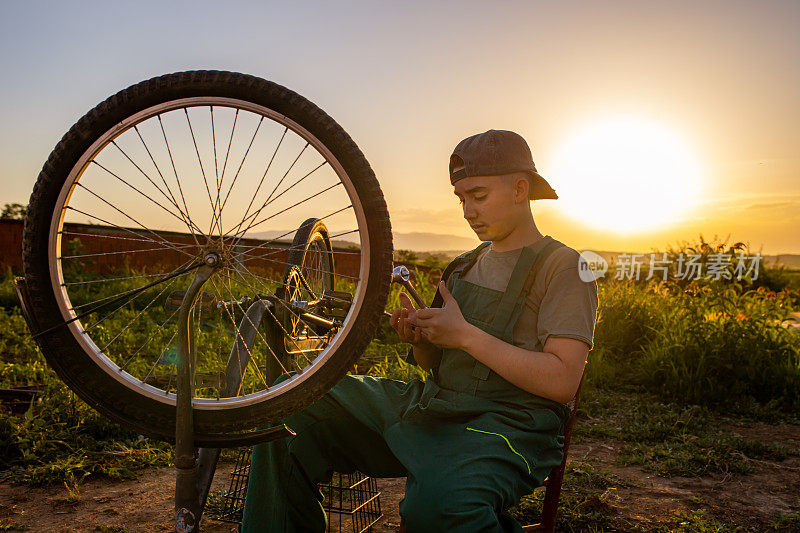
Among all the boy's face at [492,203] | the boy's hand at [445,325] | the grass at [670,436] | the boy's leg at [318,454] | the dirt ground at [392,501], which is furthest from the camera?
the grass at [670,436]

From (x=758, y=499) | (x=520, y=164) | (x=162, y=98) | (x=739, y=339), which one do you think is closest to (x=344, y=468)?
(x=520, y=164)

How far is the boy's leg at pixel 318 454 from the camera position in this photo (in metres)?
1.67

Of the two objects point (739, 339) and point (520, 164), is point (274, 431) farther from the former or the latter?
point (739, 339)

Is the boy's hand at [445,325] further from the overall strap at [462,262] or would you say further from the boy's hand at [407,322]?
the overall strap at [462,262]

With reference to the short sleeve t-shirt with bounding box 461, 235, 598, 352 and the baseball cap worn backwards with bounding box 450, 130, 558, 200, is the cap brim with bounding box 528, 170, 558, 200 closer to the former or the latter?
the baseball cap worn backwards with bounding box 450, 130, 558, 200

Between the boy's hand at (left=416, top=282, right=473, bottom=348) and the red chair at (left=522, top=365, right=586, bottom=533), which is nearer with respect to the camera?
the boy's hand at (left=416, top=282, right=473, bottom=348)

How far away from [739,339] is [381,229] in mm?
4721

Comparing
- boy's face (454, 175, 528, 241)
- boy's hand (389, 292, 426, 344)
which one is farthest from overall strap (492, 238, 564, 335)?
boy's hand (389, 292, 426, 344)

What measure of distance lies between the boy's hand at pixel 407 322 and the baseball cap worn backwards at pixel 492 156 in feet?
1.49

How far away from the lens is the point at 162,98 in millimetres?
1573

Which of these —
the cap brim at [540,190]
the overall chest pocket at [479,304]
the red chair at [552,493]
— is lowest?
the red chair at [552,493]

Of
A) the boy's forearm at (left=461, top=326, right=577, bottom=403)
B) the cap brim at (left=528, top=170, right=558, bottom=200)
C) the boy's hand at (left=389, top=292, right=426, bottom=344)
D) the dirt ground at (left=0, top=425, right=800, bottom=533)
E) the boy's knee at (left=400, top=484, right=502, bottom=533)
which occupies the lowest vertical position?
the dirt ground at (left=0, top=425, right=800, bottom=533)

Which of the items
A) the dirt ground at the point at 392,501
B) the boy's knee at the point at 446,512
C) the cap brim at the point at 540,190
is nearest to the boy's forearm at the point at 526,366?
the boy's knee at the point at 446,512

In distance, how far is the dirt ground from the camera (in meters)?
2.49
